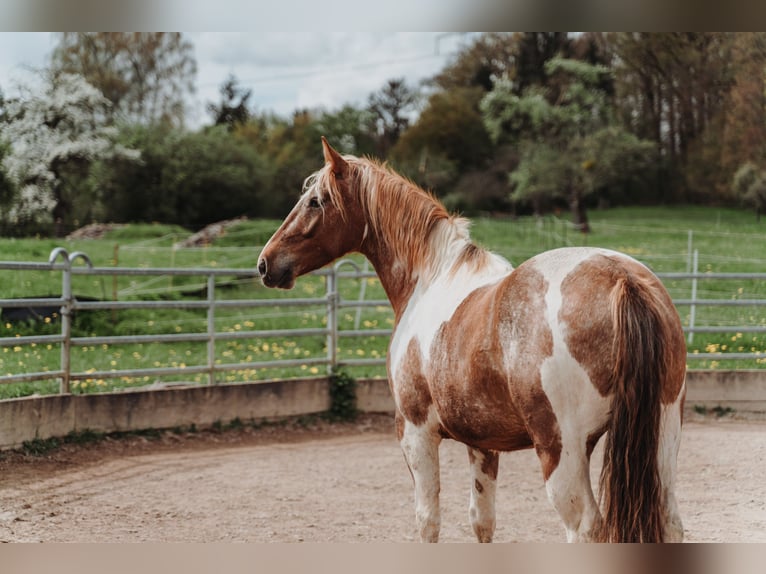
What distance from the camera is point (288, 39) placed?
4512 millimetres

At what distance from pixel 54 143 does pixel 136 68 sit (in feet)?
2.23

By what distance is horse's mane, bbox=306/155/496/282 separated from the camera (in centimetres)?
229

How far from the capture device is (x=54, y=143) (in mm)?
4617

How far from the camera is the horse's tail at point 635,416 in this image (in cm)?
167

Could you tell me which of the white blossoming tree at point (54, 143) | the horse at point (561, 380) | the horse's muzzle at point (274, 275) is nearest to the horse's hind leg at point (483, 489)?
the horse at point (561, 380)

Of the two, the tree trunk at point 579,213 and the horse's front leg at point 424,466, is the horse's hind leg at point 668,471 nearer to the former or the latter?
the horse's front leg at point 424,466

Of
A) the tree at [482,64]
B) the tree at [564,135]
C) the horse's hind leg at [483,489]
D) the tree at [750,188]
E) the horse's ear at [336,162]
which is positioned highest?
the tree at [482,64]

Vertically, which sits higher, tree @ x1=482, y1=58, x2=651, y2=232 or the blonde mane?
tree @ x1=482, y1=58, x2=651, y2=232

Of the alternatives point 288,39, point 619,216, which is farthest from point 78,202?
point 619,216

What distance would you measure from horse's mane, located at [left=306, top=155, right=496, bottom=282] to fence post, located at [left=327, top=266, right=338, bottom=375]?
2.32 m

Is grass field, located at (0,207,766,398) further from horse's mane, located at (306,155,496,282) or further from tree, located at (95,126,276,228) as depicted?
horse's mane, located at (306,155,496,282)

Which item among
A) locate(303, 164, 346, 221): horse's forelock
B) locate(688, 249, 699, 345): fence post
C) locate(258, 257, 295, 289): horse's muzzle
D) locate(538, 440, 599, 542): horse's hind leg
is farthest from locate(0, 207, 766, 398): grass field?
locate(538, 440, 599, 542): horse's hind leg

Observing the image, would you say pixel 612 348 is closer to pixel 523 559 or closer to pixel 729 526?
pixel 523 559

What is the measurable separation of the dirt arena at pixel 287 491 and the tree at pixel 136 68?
7.11ft
